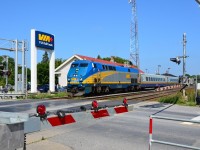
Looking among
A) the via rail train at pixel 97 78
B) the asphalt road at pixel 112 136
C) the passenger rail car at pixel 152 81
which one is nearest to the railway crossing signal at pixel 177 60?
the asphalt road at pixel 112 136

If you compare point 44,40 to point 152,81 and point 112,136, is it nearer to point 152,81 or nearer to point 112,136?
point 152,81

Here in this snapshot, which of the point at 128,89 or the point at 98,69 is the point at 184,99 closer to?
the point at 98,69

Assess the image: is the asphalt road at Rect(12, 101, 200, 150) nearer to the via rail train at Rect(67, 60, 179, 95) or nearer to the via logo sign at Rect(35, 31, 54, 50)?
the via rail train at Rect(67, 60, 179, 95)

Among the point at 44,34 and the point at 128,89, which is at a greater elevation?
the point at 44,34

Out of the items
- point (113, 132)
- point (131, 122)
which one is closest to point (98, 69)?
point (131, 122)

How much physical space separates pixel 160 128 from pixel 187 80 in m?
10.6

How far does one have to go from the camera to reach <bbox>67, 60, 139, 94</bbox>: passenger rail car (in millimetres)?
30938

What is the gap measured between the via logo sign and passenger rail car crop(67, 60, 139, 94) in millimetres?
7884

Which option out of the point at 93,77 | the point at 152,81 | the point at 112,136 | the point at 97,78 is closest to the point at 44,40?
the point at 97,78

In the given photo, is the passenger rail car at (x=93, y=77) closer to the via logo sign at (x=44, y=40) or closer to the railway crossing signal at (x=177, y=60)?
the via logo sign at (x=44, y=40)

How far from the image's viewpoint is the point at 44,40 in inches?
1571

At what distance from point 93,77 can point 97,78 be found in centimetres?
88

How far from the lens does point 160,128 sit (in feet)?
39.3

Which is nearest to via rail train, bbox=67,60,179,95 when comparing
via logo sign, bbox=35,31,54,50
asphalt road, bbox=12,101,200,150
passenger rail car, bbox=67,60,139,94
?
passenger rail car, bbox=67,60,139,94
